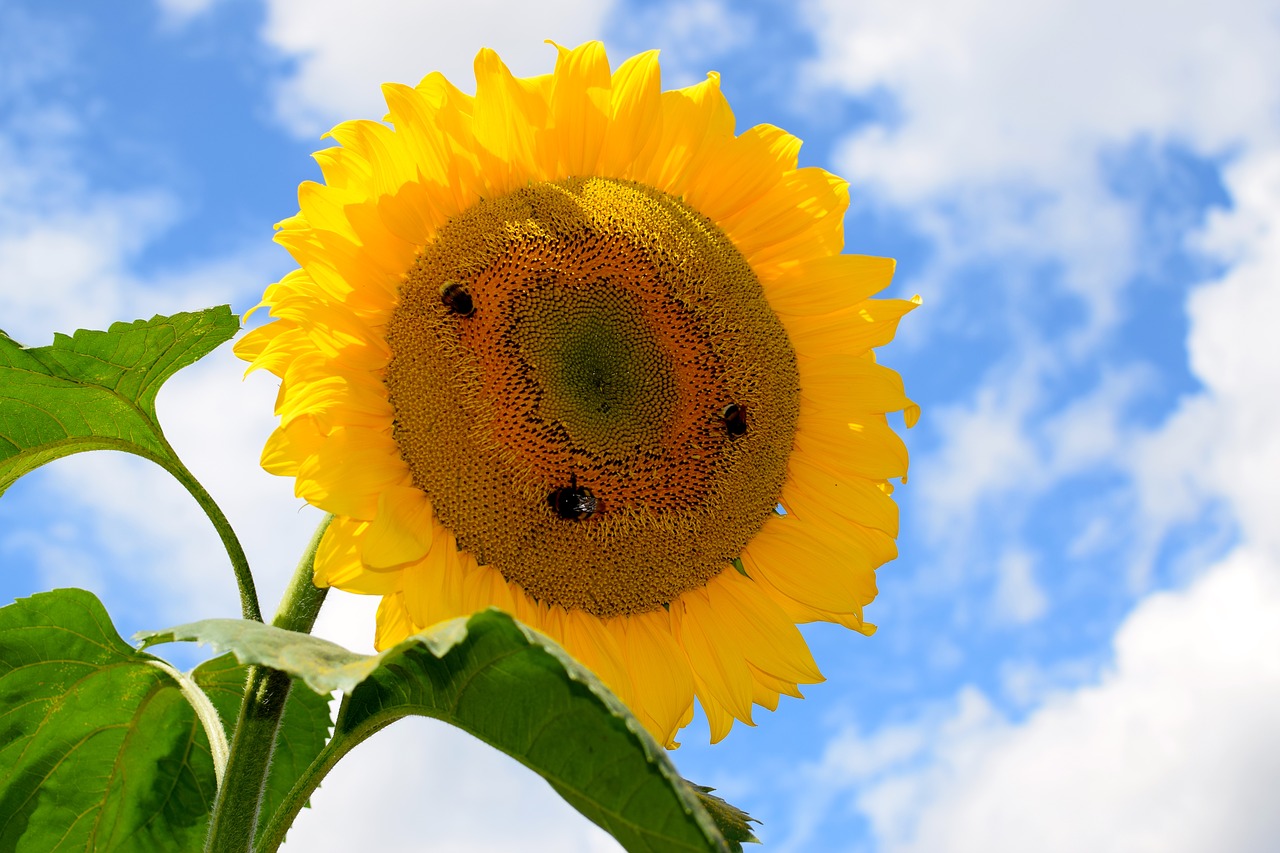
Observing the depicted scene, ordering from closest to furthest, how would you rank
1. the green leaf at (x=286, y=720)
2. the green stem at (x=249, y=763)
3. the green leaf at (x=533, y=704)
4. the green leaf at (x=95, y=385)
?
the green leaf at (x=533, y=704)
the green stem at (x=249, y=763)
the green leaf at (x=95, y=385)
the green leaf at (x=286, y=720)

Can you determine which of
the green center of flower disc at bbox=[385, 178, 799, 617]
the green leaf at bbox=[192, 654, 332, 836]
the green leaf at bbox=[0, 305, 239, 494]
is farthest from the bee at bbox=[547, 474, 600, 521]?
the green leaf at bbox=[0, 305, 239, 494]

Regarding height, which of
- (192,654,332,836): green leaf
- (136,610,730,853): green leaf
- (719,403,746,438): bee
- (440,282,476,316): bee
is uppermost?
(719,403,746,438): bee

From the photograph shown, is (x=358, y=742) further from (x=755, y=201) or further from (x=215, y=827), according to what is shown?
(x=755, y=201)

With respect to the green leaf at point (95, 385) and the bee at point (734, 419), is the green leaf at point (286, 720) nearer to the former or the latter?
the green leaf at point (95, 385)

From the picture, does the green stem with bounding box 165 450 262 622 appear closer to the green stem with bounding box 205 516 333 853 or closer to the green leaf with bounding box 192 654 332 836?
the green stem with bounding box 205 516 333 853

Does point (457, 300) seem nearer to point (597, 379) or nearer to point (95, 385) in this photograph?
point (597, 379)

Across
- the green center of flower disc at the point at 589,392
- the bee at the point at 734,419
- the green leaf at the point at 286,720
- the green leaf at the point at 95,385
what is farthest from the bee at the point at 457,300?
the green leaf at the point at 286,720
